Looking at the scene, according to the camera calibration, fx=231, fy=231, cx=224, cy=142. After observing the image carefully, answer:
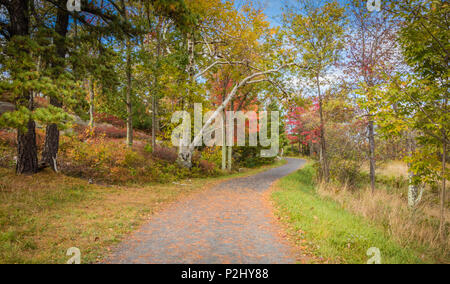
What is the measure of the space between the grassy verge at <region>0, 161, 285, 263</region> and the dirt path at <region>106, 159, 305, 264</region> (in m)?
0.52

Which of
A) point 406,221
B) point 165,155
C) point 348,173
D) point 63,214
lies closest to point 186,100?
point 165,155

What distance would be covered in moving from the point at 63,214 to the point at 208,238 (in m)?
3.95

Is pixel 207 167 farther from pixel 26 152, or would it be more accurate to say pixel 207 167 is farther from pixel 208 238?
pixel 208 238

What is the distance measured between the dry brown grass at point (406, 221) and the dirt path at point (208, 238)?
311cm

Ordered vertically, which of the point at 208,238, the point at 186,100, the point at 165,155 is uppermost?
the point at 186,100

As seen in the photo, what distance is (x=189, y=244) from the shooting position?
4.67 m

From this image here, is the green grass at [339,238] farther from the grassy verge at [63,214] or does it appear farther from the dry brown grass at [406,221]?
the grassy verge at [63,214]

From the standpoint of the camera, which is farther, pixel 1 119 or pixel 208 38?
pixel 208 38

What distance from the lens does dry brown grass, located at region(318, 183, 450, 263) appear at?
5.45 meters

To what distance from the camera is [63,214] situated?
5.98 m

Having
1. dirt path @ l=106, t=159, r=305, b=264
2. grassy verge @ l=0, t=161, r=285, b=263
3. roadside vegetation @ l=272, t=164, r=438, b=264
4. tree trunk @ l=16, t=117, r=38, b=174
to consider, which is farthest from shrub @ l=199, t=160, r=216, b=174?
tree trunk @ l=16, t=117, r=38, b=174
